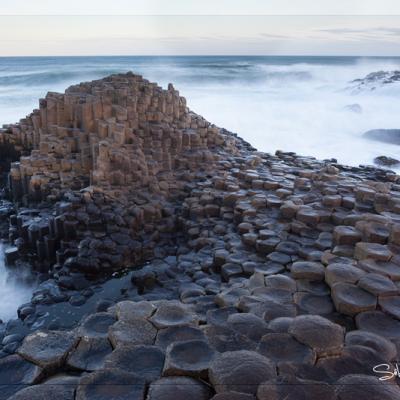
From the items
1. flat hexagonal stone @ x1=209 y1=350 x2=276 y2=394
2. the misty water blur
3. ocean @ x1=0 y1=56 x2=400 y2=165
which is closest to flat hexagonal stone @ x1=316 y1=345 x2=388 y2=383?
flat hexagonal stone @ x1=209 y1=350 x2=276 y2=394

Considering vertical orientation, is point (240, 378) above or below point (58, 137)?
below

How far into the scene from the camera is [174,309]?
2.92 meters

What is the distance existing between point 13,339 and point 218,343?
6.20ft

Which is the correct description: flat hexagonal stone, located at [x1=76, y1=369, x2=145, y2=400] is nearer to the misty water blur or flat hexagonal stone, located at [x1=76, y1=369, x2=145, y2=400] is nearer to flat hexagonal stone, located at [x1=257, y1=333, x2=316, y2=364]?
flat hexagonal stone, located at [x1=257, y1=333, x2=316, y2=364]

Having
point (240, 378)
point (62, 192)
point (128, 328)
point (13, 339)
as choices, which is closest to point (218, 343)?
point (240, 378)

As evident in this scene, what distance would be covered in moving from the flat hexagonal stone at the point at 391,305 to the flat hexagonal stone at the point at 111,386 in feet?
5.97

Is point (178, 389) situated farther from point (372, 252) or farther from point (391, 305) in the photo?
point (372, 252)

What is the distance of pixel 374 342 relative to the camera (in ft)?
8.23

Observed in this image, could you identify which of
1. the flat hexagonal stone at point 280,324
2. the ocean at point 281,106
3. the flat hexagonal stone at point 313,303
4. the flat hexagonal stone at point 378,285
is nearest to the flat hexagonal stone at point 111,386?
the flat hexagonal stone at point 280,324

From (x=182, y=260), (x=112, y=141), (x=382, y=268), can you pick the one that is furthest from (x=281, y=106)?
(x=382, y=268)

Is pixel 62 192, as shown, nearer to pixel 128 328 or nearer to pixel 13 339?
pixel 13 339

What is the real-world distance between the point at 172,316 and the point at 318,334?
99 centimetres

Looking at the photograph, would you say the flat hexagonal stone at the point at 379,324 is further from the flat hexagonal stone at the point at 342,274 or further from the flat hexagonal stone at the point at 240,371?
the flat hexagonal stone at the point at 240,371

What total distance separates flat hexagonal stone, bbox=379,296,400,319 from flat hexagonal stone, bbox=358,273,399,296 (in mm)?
39
